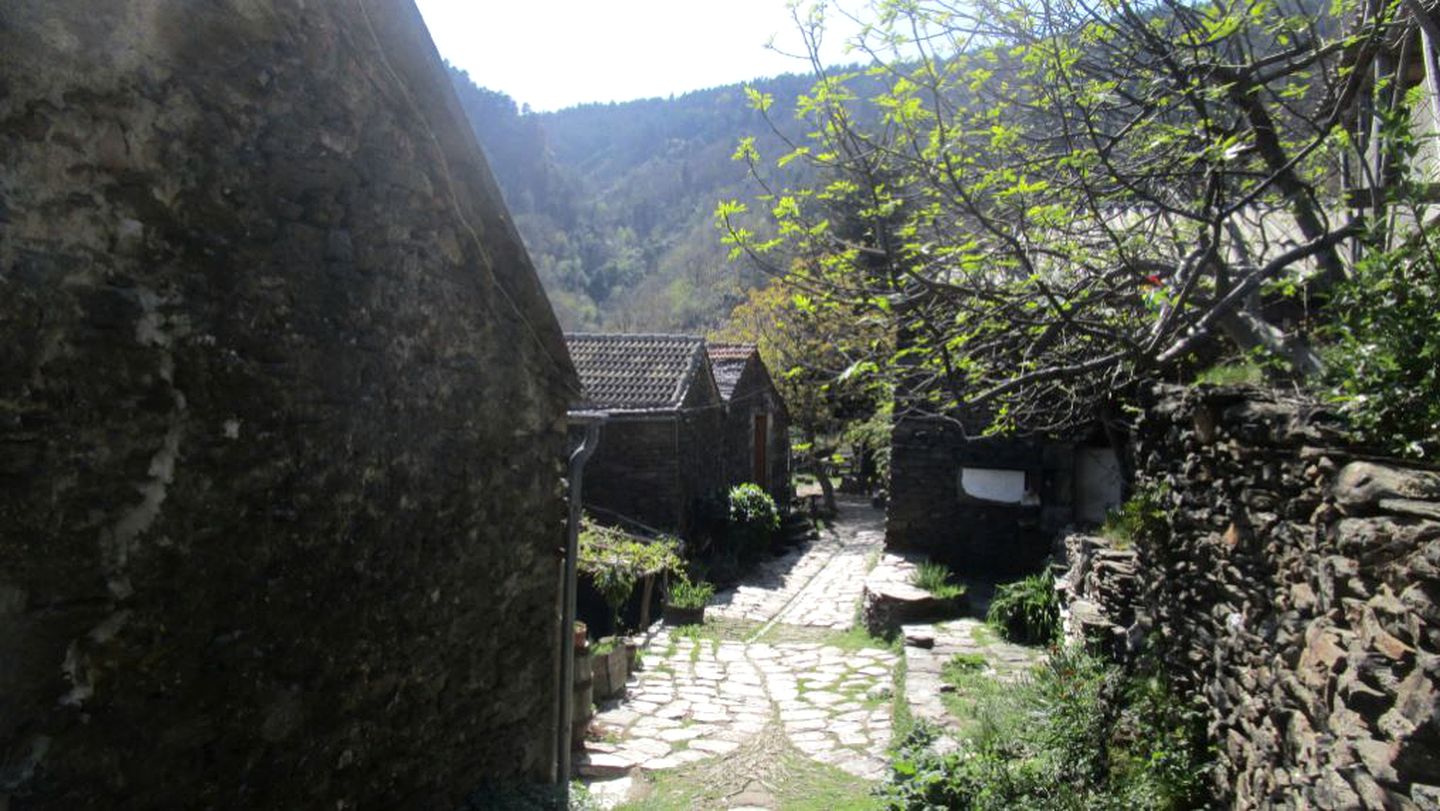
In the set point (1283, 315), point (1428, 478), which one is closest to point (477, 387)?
point (1428, 478)

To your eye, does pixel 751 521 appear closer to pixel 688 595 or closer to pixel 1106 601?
pixel 688 595

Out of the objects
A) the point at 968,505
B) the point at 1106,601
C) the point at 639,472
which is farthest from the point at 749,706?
the point at 639,472

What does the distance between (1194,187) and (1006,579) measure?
28.8 ft

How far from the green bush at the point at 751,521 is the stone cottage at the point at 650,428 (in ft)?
1.78

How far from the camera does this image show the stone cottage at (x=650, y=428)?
17.0 m

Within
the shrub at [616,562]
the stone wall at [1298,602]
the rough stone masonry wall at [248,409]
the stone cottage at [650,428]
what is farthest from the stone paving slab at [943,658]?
the stone cottage at [650,428]

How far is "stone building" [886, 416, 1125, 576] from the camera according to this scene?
14.1m

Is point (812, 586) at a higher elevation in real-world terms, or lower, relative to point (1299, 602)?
lower

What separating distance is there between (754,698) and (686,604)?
3.53m

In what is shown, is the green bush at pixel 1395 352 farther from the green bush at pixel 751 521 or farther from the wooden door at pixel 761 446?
the wooden door at pixel 761 446

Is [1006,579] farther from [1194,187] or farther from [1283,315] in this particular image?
[1194,187]

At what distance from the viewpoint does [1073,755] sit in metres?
5.76

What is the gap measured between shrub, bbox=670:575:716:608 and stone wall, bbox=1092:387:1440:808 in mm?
7595

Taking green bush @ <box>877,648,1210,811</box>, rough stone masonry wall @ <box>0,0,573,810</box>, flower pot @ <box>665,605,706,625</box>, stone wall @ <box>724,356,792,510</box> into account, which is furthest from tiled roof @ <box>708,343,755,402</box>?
rough stone masonry wall @ <box>0,0,573,810</box>
